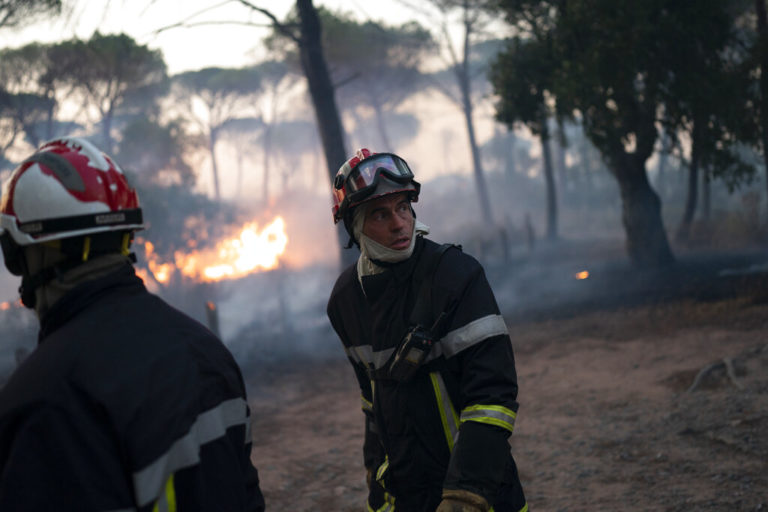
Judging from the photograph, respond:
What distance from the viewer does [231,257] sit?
944 inches

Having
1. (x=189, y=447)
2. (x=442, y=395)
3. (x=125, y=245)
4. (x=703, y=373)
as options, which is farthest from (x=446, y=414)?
(x=703, y=373)

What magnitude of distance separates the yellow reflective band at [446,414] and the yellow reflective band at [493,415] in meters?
0.17

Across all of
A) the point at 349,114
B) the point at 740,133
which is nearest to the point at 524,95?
the point at 740,133

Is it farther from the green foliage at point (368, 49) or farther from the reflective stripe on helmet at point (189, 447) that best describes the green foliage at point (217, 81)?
the reflective stripe on helmet at point (189, 447)

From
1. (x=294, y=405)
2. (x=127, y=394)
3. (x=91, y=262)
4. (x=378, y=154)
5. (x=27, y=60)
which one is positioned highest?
(x=27, y=60)

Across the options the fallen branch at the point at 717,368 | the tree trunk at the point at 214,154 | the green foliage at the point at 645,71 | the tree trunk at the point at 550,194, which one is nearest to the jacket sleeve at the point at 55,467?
the fallen branch at the point at 717,368

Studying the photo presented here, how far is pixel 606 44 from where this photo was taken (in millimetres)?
12031

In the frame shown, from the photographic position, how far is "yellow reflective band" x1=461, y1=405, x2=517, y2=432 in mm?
2311

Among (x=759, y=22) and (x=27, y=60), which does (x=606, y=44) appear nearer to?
(x=759, y=22)

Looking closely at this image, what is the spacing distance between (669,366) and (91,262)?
25.1 feet

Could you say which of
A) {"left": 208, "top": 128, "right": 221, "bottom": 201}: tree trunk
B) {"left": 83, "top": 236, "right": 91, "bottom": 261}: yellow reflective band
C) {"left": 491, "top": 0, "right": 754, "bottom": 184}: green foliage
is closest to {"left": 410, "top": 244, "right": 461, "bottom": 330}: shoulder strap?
{"left": 83, "top": 236, "right": 91, "bottom": 261}: yellow reflective band

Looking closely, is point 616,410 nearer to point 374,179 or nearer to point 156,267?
point 374,179

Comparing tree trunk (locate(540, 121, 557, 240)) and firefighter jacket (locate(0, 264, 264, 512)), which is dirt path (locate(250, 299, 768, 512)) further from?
tree trunk (locate(540, 121, 557, 240))

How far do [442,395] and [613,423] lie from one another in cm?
448
